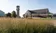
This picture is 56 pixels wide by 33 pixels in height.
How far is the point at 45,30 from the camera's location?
4.76 meters

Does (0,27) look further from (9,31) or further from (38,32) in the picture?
(38,32)

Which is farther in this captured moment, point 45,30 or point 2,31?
point 45,30

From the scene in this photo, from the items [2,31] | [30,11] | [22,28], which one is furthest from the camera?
[30,11]

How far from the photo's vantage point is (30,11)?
121ft

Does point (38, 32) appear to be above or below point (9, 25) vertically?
below

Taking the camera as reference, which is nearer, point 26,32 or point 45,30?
point 26,32

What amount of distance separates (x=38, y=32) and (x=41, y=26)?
461 mm

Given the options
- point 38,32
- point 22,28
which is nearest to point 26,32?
point 22,28

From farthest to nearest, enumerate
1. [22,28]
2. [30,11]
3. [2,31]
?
[30,11], [22,28], [2,31]

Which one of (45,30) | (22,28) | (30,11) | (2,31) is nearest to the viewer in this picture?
(2,31)

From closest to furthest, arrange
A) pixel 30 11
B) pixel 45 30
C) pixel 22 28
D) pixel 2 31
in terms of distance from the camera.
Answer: pixel 2 31
pixel 22 28
pixel 45 30
pixel 30 11

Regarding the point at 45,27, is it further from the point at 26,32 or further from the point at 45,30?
the point at 26,32

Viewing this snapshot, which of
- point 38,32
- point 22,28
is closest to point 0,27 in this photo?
point 22,28

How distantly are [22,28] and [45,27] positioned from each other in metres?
1.06
